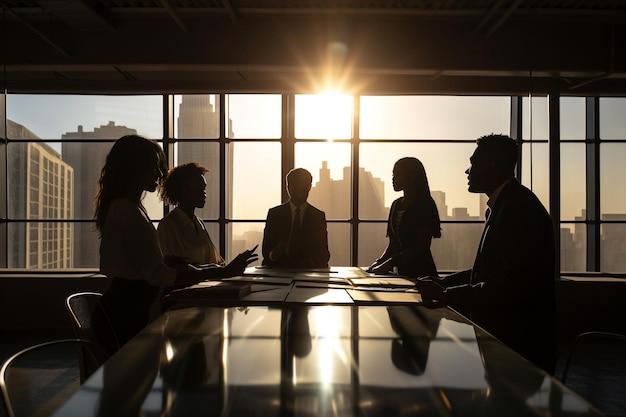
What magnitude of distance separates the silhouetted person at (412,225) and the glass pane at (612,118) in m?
4.47

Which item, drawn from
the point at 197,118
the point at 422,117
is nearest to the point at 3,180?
the point at 197,118

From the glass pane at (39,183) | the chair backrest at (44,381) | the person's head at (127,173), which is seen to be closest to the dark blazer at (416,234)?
the person's head at (127,173)

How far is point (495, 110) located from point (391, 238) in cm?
391

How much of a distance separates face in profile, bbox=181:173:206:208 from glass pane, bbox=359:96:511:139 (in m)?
3.75

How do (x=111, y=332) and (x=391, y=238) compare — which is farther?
(x=391, y=238)

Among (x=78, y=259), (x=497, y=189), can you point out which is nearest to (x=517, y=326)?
(x=497, y=189)

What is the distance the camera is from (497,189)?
2416 mm

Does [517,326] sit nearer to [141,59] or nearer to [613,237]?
[141,59]

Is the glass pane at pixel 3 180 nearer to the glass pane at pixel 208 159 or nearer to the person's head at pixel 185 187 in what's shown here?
the glass pane at pixel 208 159

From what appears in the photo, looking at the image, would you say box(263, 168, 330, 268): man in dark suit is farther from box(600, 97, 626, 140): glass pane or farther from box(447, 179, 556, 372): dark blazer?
box(600, 97, 626, 140): glass pane

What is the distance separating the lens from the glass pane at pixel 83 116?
6.83m

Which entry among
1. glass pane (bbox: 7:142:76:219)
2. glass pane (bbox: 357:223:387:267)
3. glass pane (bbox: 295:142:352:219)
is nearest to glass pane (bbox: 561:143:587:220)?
glass pane (bbox: 357:223:387:267)

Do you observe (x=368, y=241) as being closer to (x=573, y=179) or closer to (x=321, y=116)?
(x=321, y=116)

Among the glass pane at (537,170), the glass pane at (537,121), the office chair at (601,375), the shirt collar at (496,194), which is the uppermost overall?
the glass pane at (537,121)
